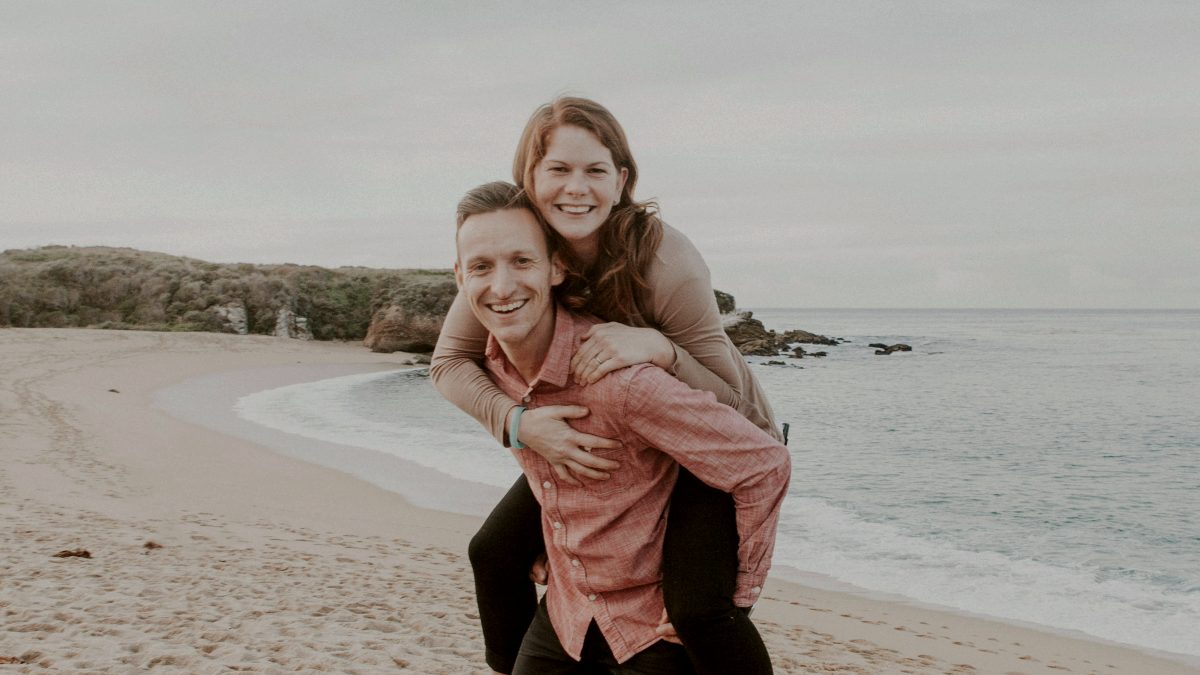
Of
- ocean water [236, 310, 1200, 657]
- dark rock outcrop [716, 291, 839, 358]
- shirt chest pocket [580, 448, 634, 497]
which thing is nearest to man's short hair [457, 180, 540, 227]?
shirt chest pocket [580, 448, 634, 497]

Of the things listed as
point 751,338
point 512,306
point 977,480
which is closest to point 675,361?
point 512,306

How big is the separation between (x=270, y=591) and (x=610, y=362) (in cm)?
497

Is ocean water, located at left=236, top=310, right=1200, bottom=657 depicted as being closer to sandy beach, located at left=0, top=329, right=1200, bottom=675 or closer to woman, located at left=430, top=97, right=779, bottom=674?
sandy beach, located at left=0, top=329, right=1200, bottom=675

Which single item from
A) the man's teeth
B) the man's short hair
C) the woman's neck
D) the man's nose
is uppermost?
the man's short hair

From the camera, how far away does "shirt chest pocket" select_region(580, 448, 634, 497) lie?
257 cm

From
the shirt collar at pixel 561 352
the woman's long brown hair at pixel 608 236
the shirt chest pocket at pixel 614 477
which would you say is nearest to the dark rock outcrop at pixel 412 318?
the woman's long brown hair at pixel 608 236

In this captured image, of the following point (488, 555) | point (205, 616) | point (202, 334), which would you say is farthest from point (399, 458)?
point (202, 334)

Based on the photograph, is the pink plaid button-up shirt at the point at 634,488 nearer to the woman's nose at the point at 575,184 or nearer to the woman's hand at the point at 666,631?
the woman's hand at the point at 666,631

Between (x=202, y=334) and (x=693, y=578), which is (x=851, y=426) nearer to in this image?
(x=693, y=578)

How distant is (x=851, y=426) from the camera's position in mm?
21391

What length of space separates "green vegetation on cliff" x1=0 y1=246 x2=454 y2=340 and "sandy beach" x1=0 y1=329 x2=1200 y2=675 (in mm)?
31005

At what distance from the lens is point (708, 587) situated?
2434 mm

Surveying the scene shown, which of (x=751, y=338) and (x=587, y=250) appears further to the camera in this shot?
(x=751, y=338)

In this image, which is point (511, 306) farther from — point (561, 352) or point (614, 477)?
point (614, 477)
